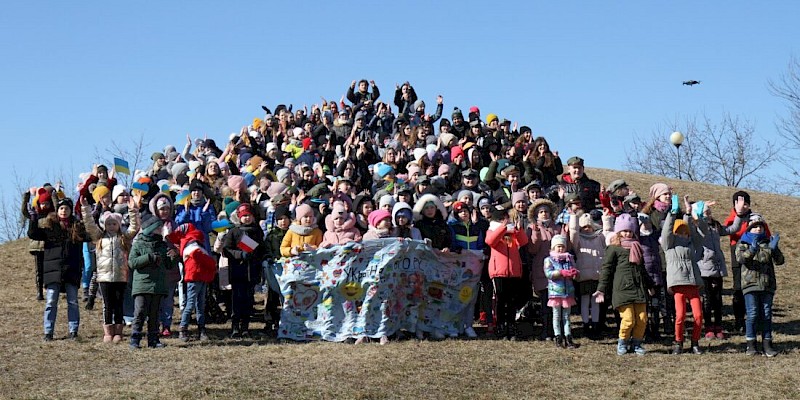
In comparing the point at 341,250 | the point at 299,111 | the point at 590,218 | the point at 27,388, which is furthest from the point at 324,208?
the point at 299,111

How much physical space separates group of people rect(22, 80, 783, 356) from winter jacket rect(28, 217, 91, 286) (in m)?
0.02

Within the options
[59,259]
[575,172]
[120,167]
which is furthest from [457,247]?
[120,167]

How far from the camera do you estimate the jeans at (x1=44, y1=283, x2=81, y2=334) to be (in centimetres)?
1402

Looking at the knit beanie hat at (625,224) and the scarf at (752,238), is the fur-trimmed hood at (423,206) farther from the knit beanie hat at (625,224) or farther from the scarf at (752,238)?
the scarf at (752,238)

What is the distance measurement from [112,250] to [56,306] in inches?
50.4

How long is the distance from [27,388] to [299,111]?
15397 mm

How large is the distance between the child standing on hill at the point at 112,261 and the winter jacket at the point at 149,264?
44cm

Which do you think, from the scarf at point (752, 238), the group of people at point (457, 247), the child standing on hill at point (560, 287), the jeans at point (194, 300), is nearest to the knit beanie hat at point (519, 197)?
the group of people at point (457, 247)

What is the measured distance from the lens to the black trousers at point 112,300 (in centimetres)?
1372

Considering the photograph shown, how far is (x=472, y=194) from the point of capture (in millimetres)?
16328

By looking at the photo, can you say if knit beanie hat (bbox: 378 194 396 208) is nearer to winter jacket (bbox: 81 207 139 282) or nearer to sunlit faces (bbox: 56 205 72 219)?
winter jacket (bbox: 81 207 139 282)

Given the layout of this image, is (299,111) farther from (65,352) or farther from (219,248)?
(65,352)

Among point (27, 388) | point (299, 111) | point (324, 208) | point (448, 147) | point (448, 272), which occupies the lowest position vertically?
point (27, 388)

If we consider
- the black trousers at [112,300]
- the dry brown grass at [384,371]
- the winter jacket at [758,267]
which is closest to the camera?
the dry brown grass at [384,371]
